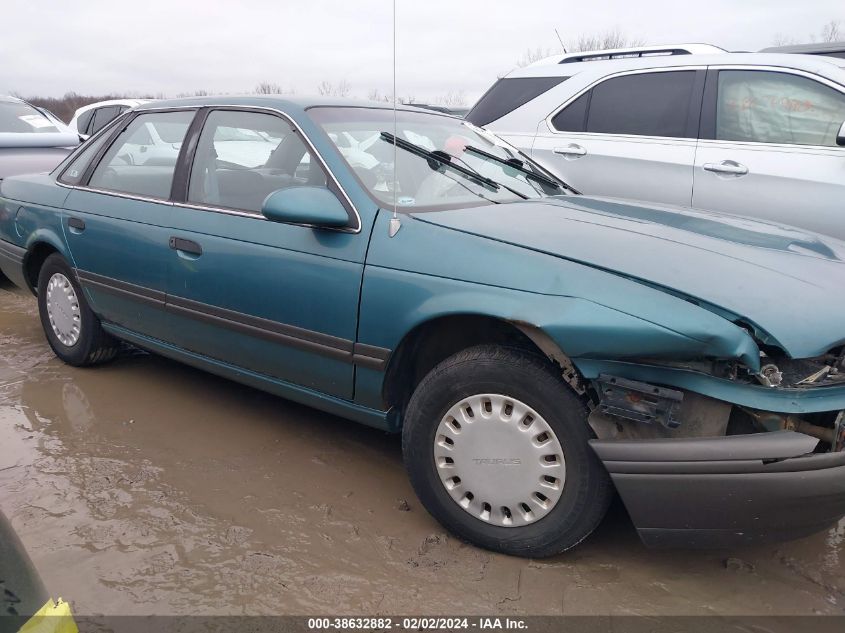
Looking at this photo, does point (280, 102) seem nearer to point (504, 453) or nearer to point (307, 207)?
Answer: point (307, 207)

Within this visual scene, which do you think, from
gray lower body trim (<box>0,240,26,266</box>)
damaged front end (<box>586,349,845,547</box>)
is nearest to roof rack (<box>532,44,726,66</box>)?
damaged front end (<box>586,349,845,547</box>)

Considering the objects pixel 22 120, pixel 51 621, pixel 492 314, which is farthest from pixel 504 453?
pixel 22 120

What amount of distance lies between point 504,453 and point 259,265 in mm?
→ 1280

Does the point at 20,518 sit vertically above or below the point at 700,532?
below

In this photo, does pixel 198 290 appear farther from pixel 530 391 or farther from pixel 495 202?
pixel 530 391

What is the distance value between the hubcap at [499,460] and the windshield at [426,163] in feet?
2.76

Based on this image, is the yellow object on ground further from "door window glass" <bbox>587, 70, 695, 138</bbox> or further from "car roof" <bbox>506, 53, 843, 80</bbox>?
"car roof" <bbox>506, 53, 843, 80</bbox>

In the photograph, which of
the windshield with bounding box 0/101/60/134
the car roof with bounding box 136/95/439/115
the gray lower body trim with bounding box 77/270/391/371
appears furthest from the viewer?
the windshield with bounding box 0/101/60/134

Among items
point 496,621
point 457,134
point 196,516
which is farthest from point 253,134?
point 496,621

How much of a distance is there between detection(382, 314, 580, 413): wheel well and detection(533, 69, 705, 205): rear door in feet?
7.59

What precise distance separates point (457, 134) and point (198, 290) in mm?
1436

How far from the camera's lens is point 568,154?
482cm

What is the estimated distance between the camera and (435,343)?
104 inches

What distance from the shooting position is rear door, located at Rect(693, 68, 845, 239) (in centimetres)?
393
